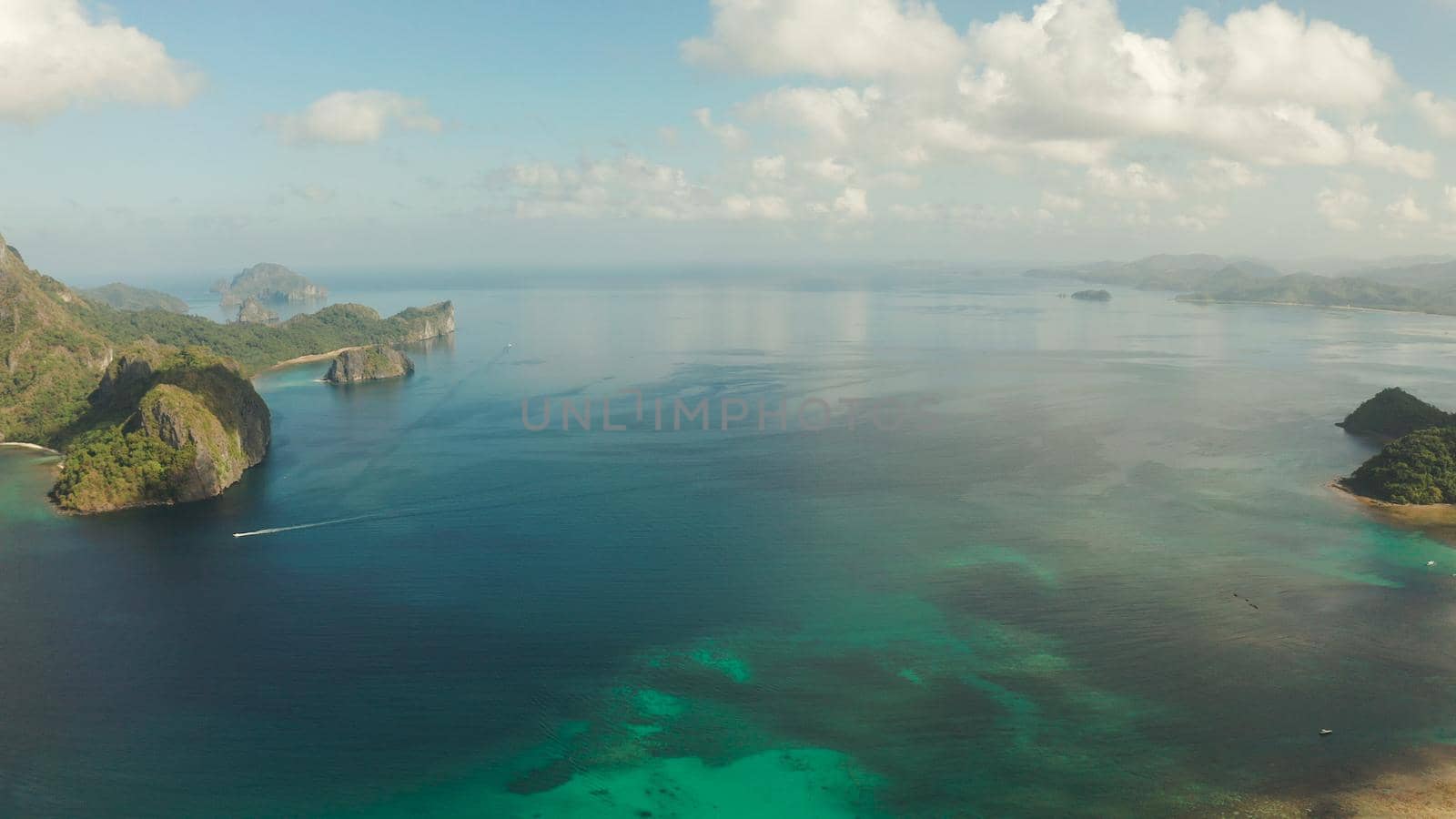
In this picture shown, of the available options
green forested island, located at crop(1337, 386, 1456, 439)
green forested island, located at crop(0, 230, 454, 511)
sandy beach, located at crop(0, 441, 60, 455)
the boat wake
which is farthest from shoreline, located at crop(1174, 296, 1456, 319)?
sandy beach, located at crop(0, 441, 60, 455)

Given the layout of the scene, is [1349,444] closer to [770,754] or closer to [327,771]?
[770,754]

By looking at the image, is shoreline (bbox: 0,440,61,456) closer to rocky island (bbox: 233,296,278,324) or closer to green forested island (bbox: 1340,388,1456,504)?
green forested island (bbox: 1340,388,1456,504)

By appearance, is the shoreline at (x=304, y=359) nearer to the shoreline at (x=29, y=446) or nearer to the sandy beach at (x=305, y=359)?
the sandy beach at (x=305, y=359)

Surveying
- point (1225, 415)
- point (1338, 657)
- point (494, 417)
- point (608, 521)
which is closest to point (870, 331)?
point (1225, 415)

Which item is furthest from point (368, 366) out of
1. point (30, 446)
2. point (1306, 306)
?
point (1306, 306)

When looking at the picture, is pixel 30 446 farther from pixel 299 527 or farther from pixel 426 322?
pixel 426 322

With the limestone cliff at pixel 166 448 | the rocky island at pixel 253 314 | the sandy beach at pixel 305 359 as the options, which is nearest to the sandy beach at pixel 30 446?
the limestone cliff at pixel 166 448
